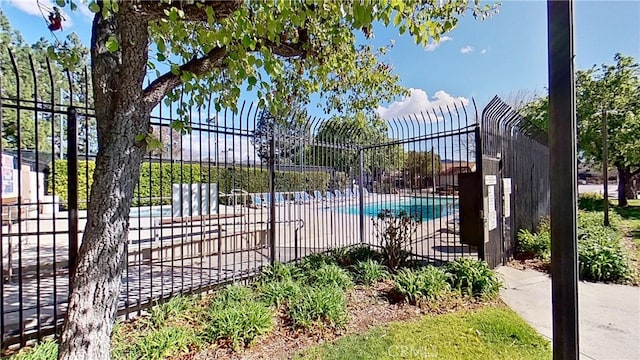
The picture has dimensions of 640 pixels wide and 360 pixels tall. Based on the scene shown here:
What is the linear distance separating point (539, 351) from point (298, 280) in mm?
3080

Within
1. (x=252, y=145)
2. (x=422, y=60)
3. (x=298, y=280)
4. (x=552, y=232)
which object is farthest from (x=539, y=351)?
(x=422, y=60)

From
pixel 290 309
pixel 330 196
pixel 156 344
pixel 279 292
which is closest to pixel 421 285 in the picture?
pixel 290 309

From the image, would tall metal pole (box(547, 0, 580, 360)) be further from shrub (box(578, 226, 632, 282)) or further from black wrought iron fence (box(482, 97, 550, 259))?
shrub (box(578, 226, 632, 282))

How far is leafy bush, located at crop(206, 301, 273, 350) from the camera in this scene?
3301 mm

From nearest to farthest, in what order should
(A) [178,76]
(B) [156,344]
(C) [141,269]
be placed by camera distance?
(A) [178,76]
(B) [156,344]
(C) [141,269]

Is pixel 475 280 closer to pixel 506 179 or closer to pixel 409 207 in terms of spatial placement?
pixel 409 207

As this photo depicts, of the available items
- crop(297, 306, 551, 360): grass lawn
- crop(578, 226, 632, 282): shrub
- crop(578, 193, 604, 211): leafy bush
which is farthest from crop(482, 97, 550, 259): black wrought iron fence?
crop(578, 193, 604, 211): leafy bush

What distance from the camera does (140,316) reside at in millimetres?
3764

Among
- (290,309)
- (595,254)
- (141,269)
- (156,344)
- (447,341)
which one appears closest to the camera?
(156,344)

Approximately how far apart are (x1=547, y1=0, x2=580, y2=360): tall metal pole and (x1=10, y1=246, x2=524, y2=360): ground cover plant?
8.27ft

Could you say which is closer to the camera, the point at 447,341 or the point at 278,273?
the point at 447,341

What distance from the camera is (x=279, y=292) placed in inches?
169

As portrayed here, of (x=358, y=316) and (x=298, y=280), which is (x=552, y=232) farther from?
(x=298, y=280)

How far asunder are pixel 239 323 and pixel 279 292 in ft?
3.09
